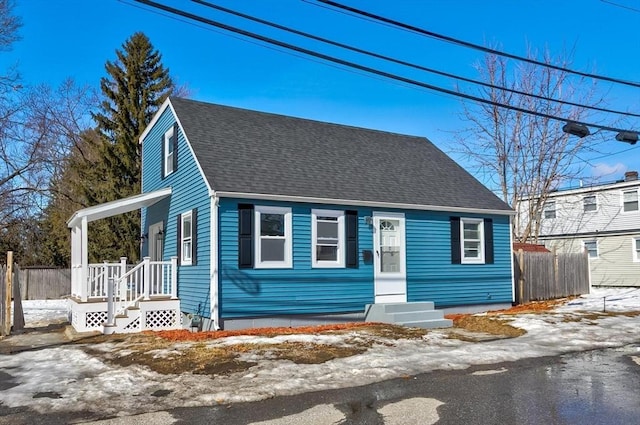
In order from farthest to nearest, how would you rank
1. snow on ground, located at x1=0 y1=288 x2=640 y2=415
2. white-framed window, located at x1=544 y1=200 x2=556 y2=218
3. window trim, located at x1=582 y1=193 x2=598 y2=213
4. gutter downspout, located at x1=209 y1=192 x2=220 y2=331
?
white-framed window, located at x1=544 y1=200 x2=556 y2=218 → window trim, located at x1=582 y1=193 x2=598 y2=213 → gutter downspout, located at x1=209 y1=192 x2=220 y2=331 → snow on ground, located at x1=0 y1=288 x2=640 y2=415

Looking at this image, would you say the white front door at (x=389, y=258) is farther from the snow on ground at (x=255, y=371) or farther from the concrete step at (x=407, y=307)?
the snow on ground at (x=255, y=371)

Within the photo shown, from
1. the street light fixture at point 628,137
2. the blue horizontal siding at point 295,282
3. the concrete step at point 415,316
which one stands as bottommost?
the concrete step at point 415,316

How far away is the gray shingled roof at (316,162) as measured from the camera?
42.9ft

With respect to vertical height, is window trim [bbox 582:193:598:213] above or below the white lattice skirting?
above

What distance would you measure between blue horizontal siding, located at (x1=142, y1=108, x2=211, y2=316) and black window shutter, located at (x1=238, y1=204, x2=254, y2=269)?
671mm

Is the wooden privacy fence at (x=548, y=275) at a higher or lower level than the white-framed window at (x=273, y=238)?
lower

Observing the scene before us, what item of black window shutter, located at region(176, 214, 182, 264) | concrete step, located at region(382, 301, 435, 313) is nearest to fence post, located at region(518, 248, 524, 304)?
→ concrete step, located at region(382, 301, 435, 313)

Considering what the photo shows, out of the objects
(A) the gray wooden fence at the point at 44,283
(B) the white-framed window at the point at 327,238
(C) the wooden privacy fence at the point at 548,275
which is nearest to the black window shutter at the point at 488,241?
(C) the wooden privacy fence at the point at 548,275

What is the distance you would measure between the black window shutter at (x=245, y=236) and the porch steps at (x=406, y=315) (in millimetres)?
3358

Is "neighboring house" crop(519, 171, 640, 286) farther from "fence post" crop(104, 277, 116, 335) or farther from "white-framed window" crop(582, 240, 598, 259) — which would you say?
"fence post" crop(104, 277, 116, 335)

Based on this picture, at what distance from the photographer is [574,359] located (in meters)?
8.88

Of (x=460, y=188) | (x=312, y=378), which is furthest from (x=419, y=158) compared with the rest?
(x=312, y=378)

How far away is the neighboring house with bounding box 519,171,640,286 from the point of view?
86.1 feet

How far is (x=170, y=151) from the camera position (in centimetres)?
1558
